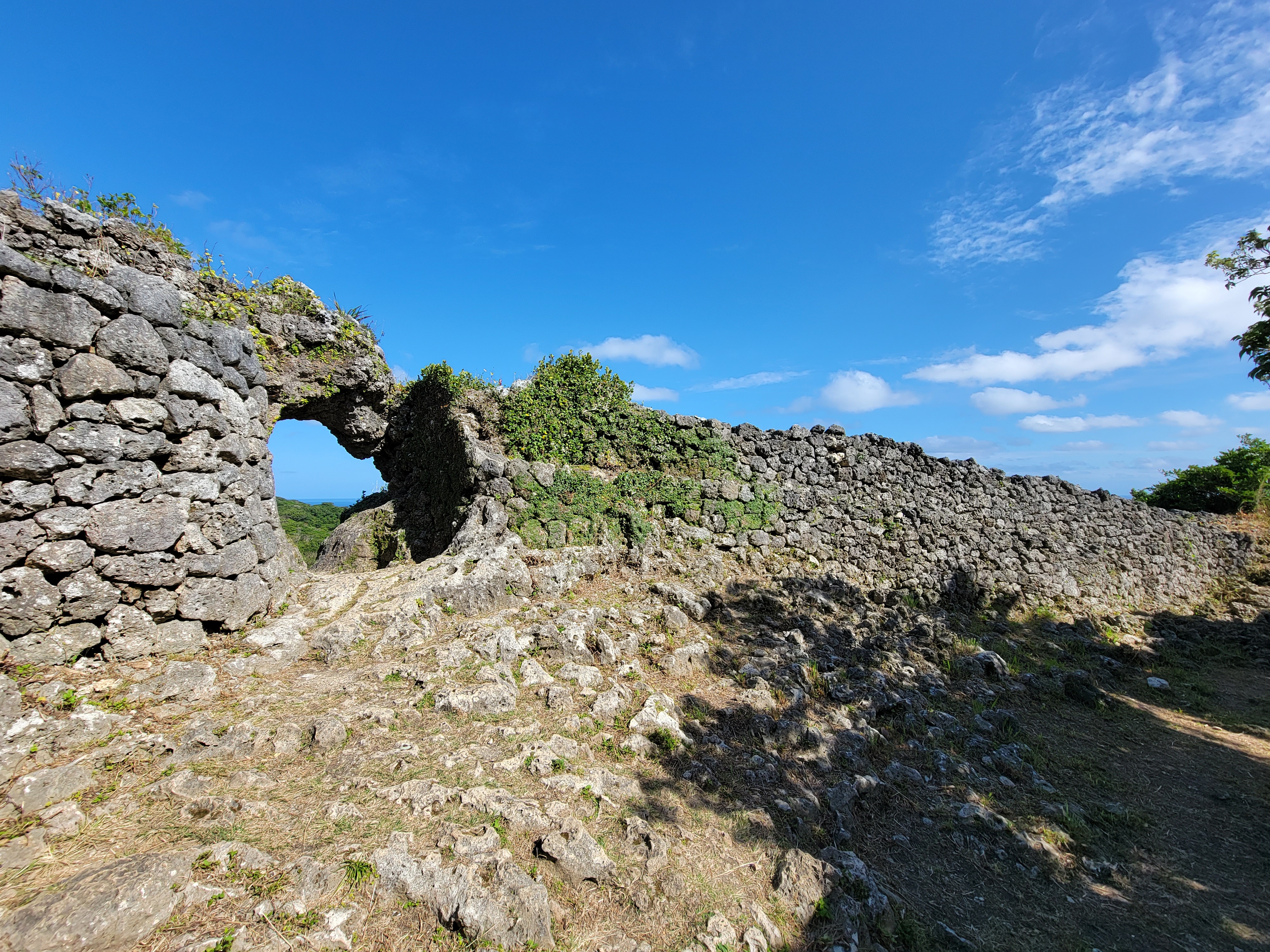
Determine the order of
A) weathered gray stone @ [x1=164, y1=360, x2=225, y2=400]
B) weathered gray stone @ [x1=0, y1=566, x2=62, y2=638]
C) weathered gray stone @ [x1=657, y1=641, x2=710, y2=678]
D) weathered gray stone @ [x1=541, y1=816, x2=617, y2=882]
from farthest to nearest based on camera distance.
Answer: weathered gray stone @ [x1=657, y1=641, x2=710, y2=678] < weathered gray stone @ [x1=164, y1=360, x2=225, y2=400] < weathered gray stone @ [x1=0, y1=566, x2=62, y2=638] < weathered gray stone @ [x1=541, y1=816, x2=617, y2=882]

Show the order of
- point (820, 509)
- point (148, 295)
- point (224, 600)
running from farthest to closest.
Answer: point (820, 509), point (224, 600), point (148, 295)

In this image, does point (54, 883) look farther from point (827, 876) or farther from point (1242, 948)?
point (1242, 948)

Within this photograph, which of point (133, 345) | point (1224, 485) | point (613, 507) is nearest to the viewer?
point (133, 345)

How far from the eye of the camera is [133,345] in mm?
5168

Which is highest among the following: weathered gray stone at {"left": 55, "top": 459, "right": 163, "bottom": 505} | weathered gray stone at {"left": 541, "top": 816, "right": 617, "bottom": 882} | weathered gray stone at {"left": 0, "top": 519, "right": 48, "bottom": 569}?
weathered gray stone at {"left": 55, "top": 459, "right": 163, "bottom": 505}

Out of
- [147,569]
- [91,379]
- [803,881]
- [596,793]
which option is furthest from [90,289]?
[803,881]

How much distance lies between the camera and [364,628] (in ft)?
21.0

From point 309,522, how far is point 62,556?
1359cm

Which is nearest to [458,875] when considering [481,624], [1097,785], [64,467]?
[481,624]

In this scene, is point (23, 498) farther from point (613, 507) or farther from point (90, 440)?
point (613, 507)

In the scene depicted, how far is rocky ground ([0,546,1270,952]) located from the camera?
326cm

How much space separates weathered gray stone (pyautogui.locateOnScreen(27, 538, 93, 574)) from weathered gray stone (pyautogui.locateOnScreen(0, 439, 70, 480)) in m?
0.60

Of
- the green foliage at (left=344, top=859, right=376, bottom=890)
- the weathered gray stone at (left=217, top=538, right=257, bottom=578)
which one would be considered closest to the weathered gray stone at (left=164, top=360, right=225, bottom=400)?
the weathered gray stone at (left=217, top=538, right=257, bottom=578)

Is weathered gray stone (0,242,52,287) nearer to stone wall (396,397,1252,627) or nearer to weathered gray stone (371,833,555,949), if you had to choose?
stone wall (396,397,1252,627)
